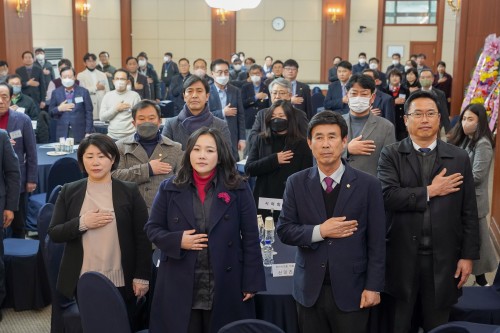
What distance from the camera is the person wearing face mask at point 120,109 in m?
7.89

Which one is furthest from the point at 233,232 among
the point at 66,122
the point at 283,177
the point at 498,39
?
the point at 498,39

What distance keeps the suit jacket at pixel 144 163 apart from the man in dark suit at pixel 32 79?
8742 millimetres

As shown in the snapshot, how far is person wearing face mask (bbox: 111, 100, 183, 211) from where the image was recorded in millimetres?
4242

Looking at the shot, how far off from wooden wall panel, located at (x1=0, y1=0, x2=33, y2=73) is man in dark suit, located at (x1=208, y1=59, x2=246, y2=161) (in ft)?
25.1

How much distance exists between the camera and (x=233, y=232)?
10.6 feet

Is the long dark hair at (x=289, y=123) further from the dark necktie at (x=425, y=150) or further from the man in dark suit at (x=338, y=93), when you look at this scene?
the man in dark suit at (x=338, y=93)

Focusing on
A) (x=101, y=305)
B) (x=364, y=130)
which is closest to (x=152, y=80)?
(x=364, y=130)

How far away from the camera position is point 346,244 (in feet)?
10.2

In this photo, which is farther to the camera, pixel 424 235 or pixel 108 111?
pixel 108 111

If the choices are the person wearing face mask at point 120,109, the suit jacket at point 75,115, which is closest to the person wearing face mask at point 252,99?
the person wearing face mask at point 120,109

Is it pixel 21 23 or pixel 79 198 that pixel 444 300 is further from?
pixel 21 23

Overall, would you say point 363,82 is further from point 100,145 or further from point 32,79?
point 32,79

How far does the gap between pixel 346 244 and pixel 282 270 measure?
0.74 metres

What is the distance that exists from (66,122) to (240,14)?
40.5 ft
